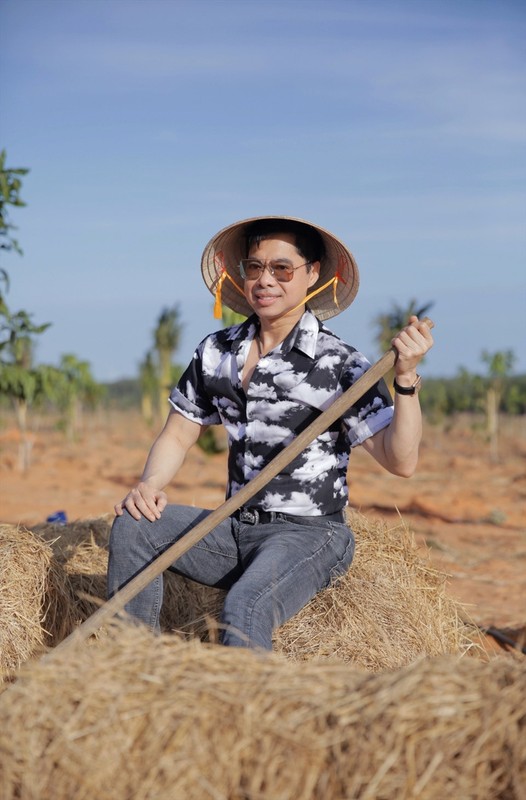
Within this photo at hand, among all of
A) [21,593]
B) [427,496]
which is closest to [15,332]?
[21,593]

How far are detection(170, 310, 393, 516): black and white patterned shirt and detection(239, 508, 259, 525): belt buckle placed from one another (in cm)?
3

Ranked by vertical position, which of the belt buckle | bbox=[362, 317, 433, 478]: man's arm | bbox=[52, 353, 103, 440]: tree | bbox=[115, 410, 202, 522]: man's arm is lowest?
bbox=[52, 353, 103, 440]: tree

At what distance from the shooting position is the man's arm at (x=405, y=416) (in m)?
2.73

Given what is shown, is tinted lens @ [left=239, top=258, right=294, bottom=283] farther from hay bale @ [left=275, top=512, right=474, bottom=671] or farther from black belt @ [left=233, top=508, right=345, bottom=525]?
hay bale @ [left=275, top=512, right=474, bottom=671]

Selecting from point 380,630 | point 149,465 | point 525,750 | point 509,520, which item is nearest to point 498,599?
point 380,630

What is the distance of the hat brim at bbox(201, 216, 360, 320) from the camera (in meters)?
3.31

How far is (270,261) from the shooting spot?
312cm

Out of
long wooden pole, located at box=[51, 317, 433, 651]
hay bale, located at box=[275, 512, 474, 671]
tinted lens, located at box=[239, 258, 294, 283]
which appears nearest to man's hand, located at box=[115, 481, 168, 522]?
long wooden pole, located at box=[51, 317, 433, 651]

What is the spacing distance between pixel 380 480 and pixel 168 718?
16446mm

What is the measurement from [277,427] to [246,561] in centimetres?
49

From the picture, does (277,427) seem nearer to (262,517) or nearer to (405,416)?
(262,517)

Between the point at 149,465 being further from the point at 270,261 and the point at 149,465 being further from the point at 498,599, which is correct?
the point at 498,599

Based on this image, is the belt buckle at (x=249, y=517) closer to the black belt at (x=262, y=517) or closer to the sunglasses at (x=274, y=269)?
the black belt at (x=262, y=517)

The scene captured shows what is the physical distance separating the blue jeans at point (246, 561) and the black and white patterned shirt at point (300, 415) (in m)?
0.11
